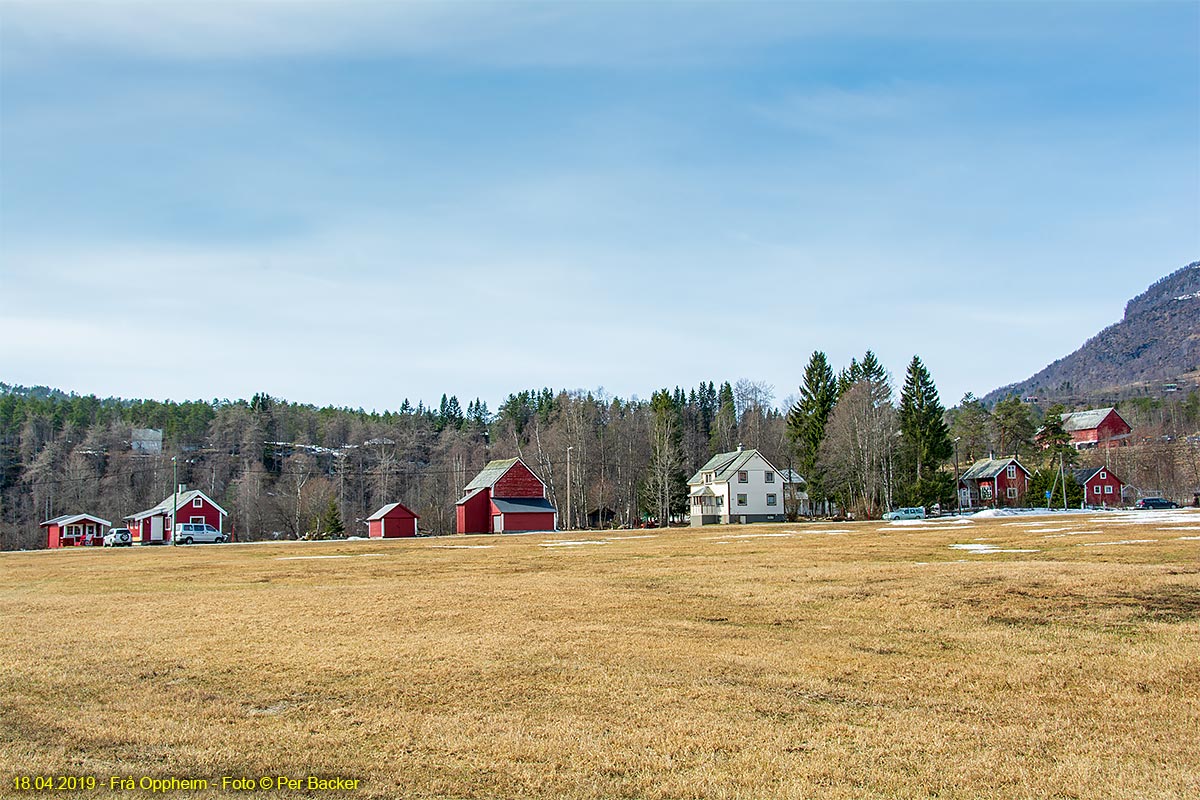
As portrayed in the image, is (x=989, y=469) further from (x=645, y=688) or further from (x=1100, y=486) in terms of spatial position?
(x=645, y=688)

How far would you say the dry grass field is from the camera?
7.53m

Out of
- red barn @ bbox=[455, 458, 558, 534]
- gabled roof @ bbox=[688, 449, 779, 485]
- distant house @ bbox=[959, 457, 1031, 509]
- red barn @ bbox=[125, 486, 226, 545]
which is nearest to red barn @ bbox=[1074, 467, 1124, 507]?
distant house @ bbox=[959, 457, 1031, 509]

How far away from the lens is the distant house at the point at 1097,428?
537 feet

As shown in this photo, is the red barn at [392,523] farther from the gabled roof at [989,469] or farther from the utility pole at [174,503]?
the gabled roof at [989,469]

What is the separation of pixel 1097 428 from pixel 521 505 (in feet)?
434

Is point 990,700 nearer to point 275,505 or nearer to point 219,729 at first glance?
point 219,729

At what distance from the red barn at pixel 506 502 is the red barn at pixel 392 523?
493 cm

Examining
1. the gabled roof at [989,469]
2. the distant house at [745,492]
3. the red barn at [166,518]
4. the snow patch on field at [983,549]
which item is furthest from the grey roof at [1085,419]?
the snow patch on field at [983,549]

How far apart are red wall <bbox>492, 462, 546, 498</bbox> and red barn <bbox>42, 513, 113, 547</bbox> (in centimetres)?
4164

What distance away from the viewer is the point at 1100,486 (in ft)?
369

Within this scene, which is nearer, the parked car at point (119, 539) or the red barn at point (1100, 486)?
the parked car at point (119, 539)

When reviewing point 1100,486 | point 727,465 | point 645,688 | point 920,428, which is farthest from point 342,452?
point 645,688

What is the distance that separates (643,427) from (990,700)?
386 feet

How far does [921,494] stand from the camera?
3406 inches
